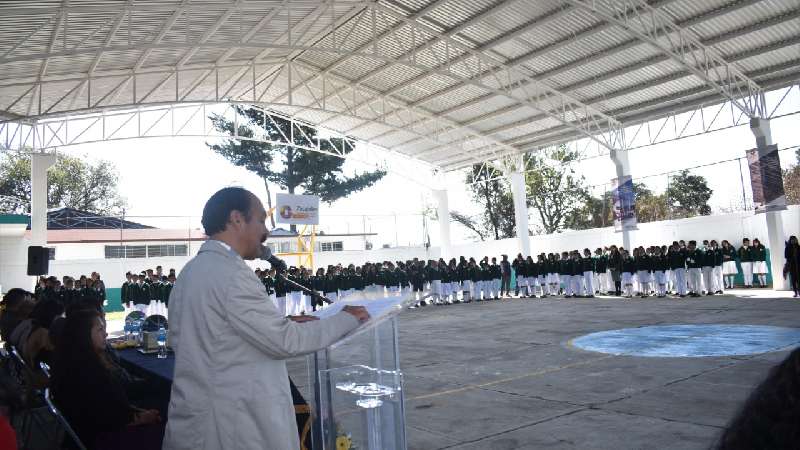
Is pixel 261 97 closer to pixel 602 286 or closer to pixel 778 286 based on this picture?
pixel 602 286

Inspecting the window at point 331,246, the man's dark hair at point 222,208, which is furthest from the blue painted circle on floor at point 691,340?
the window at point 331,246

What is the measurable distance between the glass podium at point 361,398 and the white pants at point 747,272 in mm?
16985

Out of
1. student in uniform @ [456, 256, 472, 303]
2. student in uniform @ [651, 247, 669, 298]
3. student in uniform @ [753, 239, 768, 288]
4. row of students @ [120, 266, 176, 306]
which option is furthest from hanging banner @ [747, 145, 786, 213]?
row of students @ [120, 266, 176, 306]

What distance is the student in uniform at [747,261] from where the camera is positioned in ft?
52.3

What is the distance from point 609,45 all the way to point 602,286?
8214 millimetres

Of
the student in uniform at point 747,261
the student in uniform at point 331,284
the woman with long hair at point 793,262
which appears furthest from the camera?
the student in uniform at point 331,284

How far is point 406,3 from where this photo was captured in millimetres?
14484

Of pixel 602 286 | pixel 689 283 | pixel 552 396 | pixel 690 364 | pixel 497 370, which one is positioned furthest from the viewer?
pixel 602 286

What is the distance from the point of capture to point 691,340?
777 centimetres

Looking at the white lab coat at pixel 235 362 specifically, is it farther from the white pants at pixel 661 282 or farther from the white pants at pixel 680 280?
the white pants at pixel 661 282

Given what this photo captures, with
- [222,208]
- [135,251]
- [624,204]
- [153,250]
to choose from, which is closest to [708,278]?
[624,204]

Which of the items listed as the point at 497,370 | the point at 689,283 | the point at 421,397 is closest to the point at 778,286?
the point at 689,283

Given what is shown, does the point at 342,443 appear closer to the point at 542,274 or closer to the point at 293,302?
the point at 293,302

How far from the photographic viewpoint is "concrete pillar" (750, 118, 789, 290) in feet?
47.7
